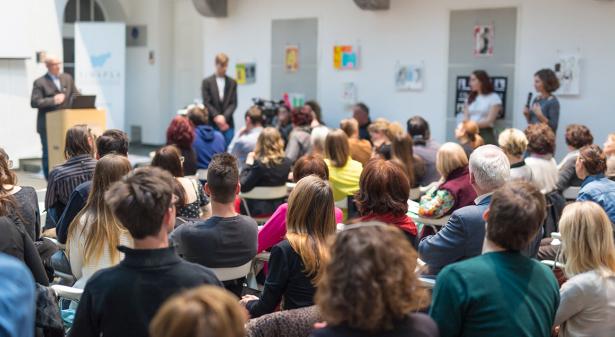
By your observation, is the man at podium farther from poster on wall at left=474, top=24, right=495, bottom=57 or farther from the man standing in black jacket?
poster on wall at left=474, top=24, right=495, bottom=57

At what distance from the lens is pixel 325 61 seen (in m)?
11.7

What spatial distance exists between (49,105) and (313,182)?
7.33 meters

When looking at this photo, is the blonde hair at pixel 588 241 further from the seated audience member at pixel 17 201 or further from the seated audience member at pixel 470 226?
the seated audience member at pixel 17 201

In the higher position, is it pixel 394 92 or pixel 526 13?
pixel 526 13

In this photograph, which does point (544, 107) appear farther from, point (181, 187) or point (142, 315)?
point (142, 315)

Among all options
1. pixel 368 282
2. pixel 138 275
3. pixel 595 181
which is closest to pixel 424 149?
pixel 595 181

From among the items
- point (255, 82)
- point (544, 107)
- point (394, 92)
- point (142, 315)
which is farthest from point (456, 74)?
point (142, 315)

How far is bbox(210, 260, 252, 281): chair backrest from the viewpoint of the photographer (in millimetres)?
4047

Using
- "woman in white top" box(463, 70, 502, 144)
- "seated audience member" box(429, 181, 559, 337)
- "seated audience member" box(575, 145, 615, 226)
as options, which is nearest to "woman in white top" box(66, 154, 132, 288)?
"seated audience member" box(429, 181, 559, 337)

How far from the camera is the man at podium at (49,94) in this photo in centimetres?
1009

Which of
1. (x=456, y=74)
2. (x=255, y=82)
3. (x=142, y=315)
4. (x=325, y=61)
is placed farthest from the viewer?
(x=255, y=82)

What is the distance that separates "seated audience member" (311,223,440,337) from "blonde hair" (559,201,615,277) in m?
1.24

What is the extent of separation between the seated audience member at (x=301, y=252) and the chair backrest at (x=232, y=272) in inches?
20.4

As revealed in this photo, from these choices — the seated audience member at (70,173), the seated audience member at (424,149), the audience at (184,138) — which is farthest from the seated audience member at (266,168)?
the seated audience member at (70,173)
